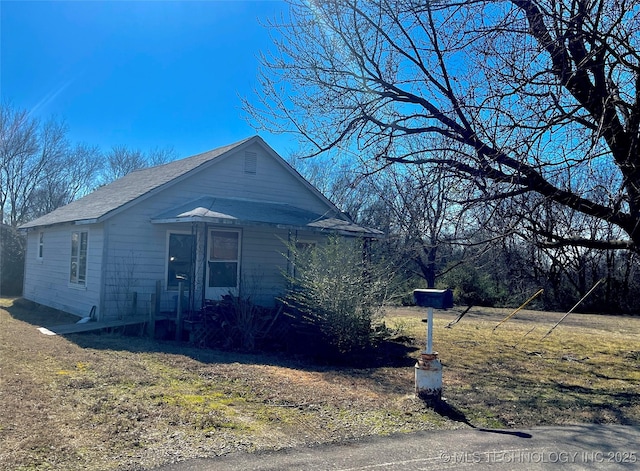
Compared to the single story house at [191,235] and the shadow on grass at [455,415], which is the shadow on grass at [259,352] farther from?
the shadow on grass at [455,415]

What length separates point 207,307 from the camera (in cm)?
1112

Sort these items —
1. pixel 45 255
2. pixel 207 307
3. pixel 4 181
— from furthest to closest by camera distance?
pixel 4 181, pixel 45 255, pixel 207 307

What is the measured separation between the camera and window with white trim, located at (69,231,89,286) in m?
13.7

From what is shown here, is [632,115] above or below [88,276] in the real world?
above

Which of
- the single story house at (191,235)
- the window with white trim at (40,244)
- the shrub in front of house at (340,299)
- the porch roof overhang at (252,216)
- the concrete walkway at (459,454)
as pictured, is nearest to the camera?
the concrete walkway at (459,454)

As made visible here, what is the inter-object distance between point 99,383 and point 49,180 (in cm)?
3518

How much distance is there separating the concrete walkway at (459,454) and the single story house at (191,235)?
266 inches

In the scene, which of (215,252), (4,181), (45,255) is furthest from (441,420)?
(4,181)

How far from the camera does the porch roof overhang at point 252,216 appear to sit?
1177cm

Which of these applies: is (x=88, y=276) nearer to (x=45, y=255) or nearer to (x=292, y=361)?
(x=45, y=255)

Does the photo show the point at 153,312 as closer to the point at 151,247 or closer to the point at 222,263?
the point at 151,247

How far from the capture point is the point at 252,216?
1259 cm

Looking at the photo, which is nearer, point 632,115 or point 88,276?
point 632,115

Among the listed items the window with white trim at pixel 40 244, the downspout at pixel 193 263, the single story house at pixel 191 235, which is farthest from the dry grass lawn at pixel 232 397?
the window with white trim at pixel 40 244
